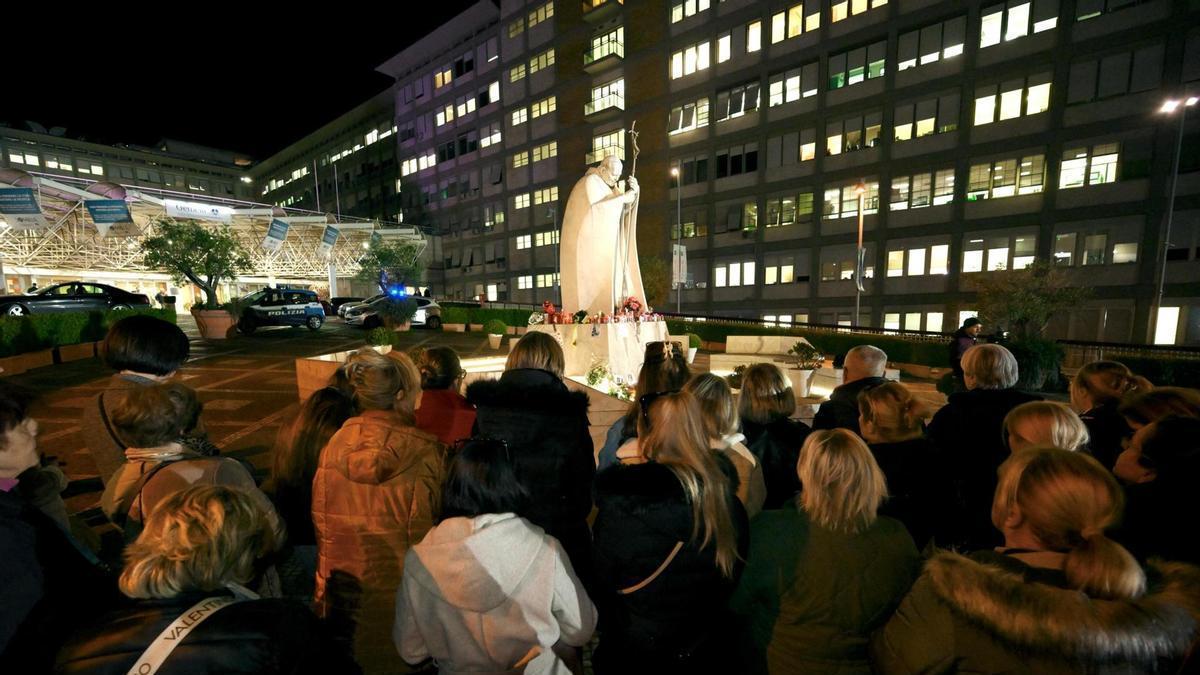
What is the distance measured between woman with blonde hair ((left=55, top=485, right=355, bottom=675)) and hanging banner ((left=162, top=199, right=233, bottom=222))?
3517cm

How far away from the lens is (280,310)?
21.2 meters

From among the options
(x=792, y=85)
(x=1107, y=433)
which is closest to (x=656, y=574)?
(x=1107, y=433)

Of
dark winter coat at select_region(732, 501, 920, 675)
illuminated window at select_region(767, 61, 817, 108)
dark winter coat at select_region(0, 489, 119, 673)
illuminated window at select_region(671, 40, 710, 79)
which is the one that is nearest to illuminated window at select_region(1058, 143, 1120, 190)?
illuminated window at select_region(767, 61, 817, 108)

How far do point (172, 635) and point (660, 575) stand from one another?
5.13 ft

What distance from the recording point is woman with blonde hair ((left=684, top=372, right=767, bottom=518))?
2.65 metres

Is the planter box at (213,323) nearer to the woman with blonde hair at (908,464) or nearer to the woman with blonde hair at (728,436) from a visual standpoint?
the woman with blonde hair at (728,436)

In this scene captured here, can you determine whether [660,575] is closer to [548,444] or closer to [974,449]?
[548,444]

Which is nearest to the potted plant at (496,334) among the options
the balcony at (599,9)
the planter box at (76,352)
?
the planter box at (76,352)

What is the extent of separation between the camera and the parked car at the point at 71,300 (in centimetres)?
1518

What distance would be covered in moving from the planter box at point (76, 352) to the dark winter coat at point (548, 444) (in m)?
17.8

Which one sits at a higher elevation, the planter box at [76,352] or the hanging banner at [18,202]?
the hanging banner at [18,202]

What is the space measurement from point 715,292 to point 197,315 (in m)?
27.4

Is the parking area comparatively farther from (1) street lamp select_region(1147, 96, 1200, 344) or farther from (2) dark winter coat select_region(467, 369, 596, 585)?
(1) street lamp select_region(1147, 96, 1200, 344)

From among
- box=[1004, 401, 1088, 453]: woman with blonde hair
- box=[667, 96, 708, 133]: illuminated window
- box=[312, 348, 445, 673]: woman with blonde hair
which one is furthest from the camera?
box=[667, 96, 708, 133]: illuminated window
